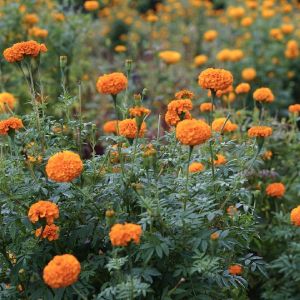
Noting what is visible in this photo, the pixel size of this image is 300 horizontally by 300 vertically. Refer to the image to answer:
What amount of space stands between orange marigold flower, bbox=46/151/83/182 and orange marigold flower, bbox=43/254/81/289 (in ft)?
0.90

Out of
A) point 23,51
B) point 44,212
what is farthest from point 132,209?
point 23,51

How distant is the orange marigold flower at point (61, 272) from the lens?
1.55m

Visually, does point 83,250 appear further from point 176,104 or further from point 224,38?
point 224,38

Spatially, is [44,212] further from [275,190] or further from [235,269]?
[275,190]

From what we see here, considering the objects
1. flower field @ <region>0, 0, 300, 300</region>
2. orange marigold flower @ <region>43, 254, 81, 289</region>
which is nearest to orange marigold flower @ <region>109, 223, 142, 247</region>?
flower field @ <region>0, 0, 300, 300</region>

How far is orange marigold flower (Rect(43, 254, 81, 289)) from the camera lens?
1.55 metres

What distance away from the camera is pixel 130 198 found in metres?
2.01

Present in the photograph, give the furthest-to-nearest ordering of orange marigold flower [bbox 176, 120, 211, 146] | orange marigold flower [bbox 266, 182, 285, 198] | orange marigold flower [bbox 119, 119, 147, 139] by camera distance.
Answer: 1. orange marigold flower [bbox 266, 182, 285, 198]
2. orange marigold flower [bbox 119, 119, 147, 139]
3. orange marigold flower [bbox 176, 120, 211, 146]

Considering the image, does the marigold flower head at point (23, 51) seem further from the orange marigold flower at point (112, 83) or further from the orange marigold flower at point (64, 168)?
the orange marigold flower at point (64, 168)

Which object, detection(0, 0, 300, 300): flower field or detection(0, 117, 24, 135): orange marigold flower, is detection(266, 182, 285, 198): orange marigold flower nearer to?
detection(0, 0, 300, 300): flower field

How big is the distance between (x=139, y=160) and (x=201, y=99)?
303cm

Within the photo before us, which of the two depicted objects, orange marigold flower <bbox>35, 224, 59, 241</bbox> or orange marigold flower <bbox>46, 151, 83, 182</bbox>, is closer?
orange marigold flower <bbox>46, 151, 83, 182</bbox>

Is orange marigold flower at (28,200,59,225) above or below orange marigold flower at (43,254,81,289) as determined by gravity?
above

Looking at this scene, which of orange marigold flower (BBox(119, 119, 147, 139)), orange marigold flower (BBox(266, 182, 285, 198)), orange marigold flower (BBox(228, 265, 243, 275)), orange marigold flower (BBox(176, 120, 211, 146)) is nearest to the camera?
orange marigold flower (BBox(176, 120, 211, 146))
